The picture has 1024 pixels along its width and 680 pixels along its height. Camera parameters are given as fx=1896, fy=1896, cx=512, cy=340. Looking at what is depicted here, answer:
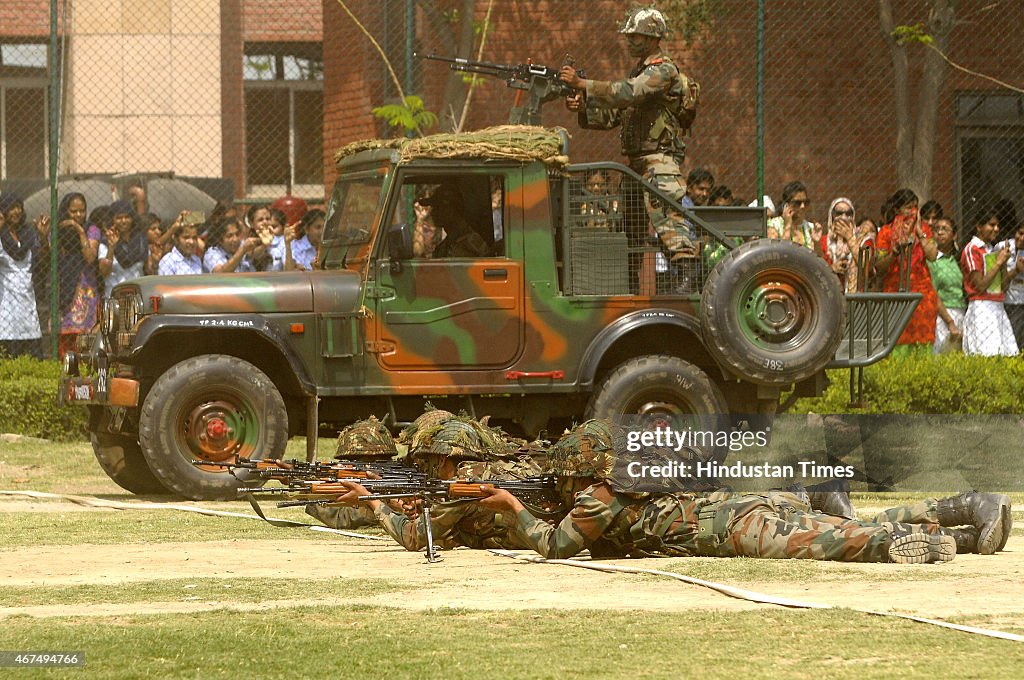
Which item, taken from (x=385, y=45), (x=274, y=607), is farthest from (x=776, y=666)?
(x=385, y=45)

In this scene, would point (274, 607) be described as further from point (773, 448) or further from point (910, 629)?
point (773, 448)

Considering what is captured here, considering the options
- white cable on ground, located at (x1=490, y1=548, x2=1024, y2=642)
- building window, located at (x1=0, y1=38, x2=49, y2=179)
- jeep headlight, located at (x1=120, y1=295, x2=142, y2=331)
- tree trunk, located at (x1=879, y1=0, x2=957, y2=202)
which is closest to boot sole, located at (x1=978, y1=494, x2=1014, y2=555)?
white cable on ground, located at (x1=490, y1=548, x2=1024, y2=642)

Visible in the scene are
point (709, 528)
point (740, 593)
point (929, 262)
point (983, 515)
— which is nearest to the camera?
point (740, 593)

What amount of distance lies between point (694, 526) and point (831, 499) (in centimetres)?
108

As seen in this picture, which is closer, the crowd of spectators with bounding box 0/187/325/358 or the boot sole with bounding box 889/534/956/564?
the boot sole with bounding box 889/534/956/564

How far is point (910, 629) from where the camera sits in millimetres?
6859

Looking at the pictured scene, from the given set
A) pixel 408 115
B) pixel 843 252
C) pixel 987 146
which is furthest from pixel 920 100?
pixel 408 115

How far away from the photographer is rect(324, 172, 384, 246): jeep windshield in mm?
12664

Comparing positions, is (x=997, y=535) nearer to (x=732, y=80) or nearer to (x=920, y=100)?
(x=920, y=100)

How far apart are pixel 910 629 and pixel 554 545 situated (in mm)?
2260

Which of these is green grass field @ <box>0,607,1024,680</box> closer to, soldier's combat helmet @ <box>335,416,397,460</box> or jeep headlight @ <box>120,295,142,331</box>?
soldier's combat helmet @ <box>335,416,397,460</box>

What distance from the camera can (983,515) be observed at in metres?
9.06

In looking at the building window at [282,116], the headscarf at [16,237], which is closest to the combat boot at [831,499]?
the headscarf at [16,237]

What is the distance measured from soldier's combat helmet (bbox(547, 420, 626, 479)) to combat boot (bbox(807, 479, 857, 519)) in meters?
1.30
